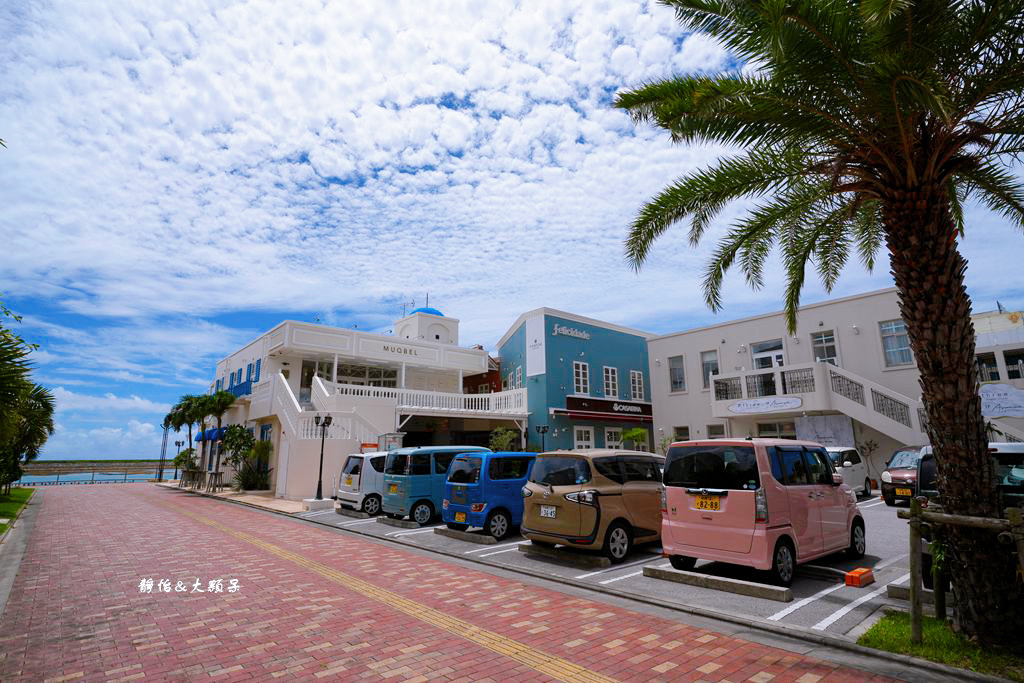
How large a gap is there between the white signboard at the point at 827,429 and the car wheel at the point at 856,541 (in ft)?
44.2

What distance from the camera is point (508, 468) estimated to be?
37.0 feet

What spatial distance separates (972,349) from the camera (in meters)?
5.03

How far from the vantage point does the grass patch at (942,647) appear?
14.1 ft

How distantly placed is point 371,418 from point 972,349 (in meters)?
20.4

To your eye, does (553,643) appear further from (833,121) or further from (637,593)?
(833,121)

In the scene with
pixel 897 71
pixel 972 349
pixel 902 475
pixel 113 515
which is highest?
pixel 897 71

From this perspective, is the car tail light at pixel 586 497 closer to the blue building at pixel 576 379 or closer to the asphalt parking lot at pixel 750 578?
the asphalt parking lot at pixel 750 578

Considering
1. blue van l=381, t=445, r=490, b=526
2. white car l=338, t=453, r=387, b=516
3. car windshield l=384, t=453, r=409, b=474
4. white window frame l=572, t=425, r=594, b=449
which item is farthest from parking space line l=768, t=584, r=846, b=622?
white window frame l=572, t=425, r=594, b=449

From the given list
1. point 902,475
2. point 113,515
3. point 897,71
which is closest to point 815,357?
point 902,475

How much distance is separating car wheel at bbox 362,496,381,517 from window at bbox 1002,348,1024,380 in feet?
68.6

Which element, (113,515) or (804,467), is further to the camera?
(113,515)

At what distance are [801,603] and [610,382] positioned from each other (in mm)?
23646

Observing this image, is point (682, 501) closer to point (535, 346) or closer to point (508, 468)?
point (508, 468)

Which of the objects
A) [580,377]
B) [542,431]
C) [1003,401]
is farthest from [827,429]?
[542,431]
